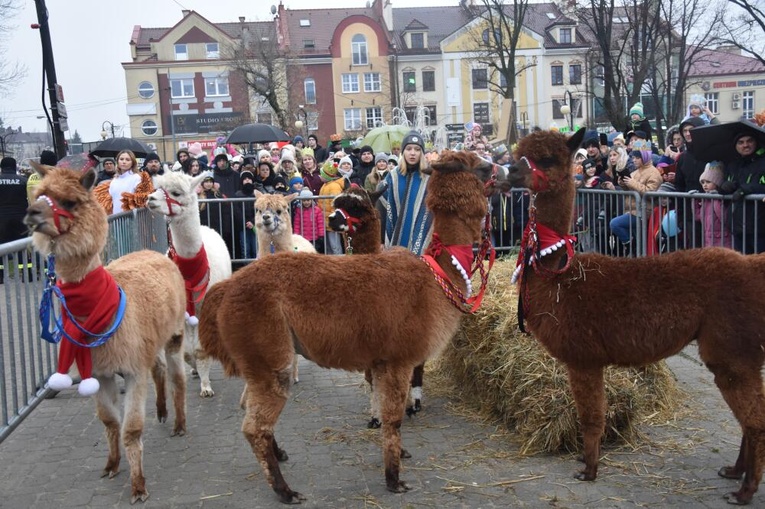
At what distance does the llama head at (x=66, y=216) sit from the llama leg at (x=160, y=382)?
1.37 m

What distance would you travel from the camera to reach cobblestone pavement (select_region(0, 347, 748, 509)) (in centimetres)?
404

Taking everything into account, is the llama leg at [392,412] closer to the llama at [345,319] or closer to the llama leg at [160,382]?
the llama at [345,319]

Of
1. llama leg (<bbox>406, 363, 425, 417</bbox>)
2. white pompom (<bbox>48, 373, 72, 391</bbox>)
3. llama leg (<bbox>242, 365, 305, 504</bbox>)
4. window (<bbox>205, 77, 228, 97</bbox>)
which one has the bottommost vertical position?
llama leg (<bbox>406, 363, 425, 417</bbox>)

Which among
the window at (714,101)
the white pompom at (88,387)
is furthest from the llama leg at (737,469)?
the window at (714,101)

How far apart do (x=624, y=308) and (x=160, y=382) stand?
132 inches

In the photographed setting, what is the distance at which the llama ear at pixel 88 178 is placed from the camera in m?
3.96

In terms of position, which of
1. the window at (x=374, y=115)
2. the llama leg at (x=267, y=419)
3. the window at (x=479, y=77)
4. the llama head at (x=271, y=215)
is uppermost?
the window at (x=479, y=77)

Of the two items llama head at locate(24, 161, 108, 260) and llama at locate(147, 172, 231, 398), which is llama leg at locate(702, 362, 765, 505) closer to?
llama head at locate(24, 161, 108, 260)

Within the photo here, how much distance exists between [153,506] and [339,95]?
57.4 metres

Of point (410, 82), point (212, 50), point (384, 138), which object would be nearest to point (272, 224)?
point (384, 138)

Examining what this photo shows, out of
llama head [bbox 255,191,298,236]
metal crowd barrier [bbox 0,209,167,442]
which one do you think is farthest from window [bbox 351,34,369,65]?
metal crowd barrier [bbox 0,209,167,442]

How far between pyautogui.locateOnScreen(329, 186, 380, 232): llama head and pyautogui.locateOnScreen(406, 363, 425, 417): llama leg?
1201 mm

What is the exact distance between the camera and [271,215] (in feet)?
22.2

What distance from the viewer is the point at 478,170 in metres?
4.35
